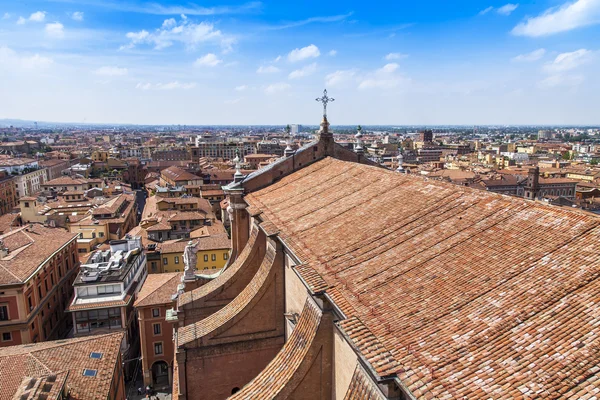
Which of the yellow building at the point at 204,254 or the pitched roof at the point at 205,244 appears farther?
the pitched roof at the point at 205,244

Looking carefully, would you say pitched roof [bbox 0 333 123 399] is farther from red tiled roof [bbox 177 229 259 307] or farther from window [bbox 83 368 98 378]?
red tiled roof [bbox 177 229 259 307]

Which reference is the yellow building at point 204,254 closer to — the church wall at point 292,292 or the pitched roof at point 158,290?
the pitched roof at point 158,290

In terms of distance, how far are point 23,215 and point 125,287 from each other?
39145mm

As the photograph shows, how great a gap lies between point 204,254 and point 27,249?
1678 cm

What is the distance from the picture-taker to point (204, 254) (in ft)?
160

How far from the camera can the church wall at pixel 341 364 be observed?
11.2m

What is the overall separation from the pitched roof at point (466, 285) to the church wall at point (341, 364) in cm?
133

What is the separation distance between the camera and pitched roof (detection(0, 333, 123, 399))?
19.5 meters

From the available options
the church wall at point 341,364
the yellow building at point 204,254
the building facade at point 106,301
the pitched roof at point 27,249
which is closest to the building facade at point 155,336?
the building facade at point 106,301

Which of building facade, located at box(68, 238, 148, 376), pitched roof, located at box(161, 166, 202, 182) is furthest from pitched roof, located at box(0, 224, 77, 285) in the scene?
pitched roof, located at box(161, 166, 202, 182)

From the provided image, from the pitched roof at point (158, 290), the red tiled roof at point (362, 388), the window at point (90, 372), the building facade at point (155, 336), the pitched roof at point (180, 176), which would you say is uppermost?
the red tiled roof at point (362, 388)

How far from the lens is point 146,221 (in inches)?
2367

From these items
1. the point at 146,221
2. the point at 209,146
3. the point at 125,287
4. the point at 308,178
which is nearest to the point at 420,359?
the point at 308,178

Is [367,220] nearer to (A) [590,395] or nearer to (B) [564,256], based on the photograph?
(B) [564,256]
